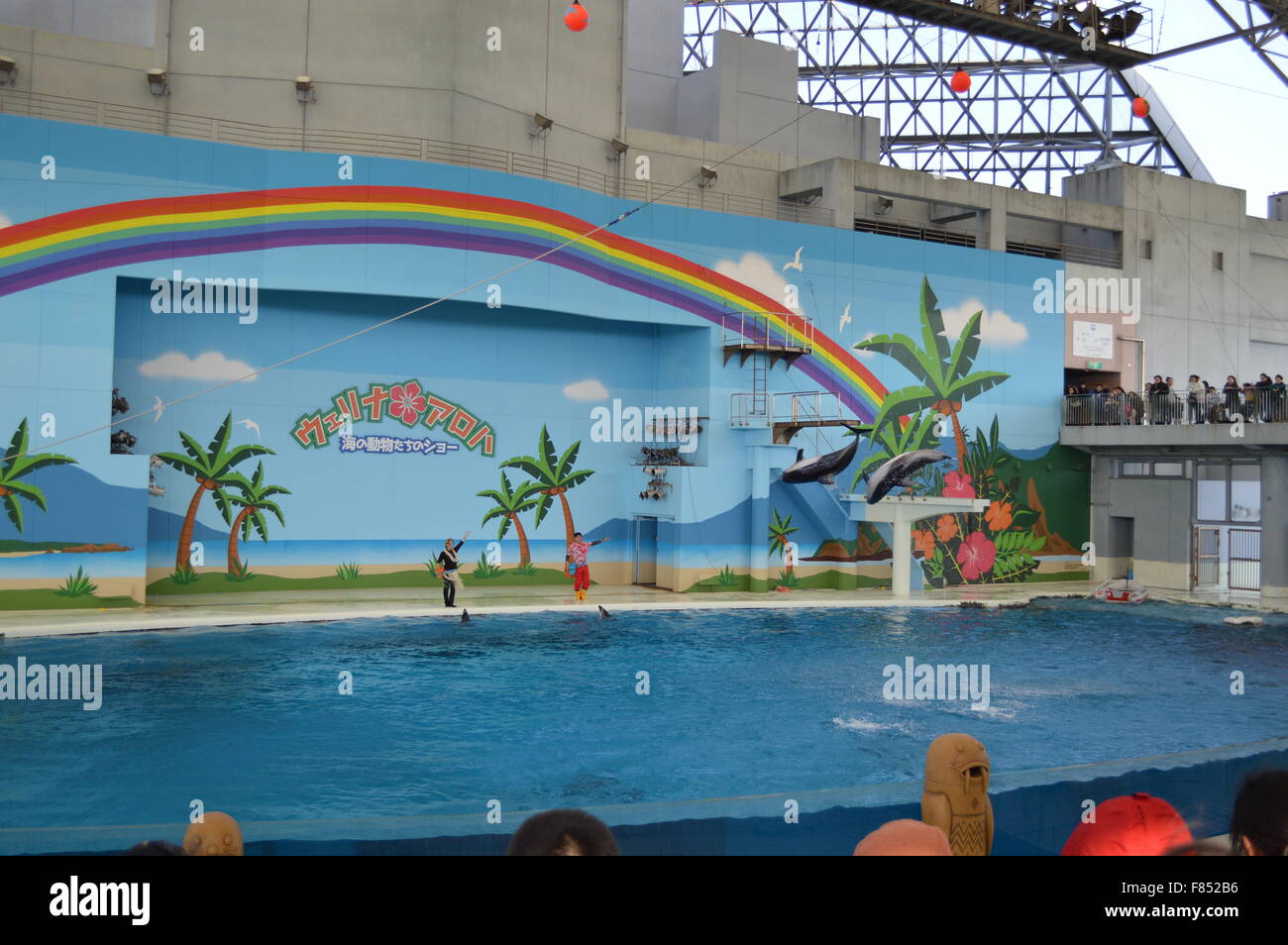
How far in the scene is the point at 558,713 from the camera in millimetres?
12188

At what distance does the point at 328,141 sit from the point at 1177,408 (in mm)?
18538

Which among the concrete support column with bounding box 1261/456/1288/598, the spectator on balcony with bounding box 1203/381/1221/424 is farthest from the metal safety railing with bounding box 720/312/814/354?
the concrete support column with bounding box 1261/456/1288/598

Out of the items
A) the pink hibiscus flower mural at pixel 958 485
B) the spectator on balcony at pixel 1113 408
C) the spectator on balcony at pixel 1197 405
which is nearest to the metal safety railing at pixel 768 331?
the pink hibiscus flower mural at pixel 958 485

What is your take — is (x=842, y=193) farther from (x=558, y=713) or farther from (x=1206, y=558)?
(x=558, y=713)

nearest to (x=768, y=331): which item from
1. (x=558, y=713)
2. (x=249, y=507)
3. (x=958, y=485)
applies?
(x=958, y=485)

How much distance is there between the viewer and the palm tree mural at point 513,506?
70.6ft

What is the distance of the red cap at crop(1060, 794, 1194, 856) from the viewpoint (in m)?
3.84

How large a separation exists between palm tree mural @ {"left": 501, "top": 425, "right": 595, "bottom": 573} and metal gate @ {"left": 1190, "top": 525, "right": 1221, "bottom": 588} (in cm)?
1426

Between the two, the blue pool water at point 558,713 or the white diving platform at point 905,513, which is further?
the white diving platform at point 905,513

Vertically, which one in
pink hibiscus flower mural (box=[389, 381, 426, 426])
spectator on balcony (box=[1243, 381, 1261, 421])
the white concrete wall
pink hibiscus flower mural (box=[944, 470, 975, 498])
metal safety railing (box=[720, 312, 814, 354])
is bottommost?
pink hibiscus flower mural (box=[944, 470, 975, 498])

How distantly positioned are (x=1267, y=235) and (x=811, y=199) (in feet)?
47.3

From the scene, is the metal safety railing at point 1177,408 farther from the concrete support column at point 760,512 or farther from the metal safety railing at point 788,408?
the concrete support column at point 760,512

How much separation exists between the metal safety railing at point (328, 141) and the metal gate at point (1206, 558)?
13.8 metres

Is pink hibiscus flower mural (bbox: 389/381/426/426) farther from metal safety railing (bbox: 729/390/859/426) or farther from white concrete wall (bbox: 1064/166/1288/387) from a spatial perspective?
white concrete wall (bbox: 1064/166/1288/387)
